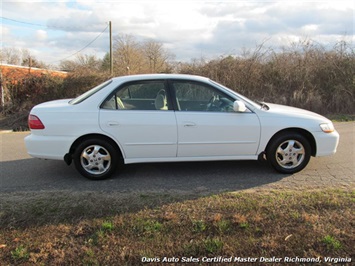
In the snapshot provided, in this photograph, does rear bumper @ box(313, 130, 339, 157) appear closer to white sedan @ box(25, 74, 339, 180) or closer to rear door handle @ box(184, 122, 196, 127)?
white sedan @ box(25, 74, 339, 180)

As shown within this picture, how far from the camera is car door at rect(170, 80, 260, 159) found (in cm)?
502

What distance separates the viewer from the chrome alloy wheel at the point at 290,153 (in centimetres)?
519

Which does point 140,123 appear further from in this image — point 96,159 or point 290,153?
point 290,153

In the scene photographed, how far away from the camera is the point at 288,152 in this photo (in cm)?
520

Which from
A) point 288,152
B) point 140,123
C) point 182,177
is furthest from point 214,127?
point 288,152

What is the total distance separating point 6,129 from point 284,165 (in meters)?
10.7

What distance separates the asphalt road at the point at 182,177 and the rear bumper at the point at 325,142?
13.7 inches

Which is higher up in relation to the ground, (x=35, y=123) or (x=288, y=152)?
(x=35, y=123)

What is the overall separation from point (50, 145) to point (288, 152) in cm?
366

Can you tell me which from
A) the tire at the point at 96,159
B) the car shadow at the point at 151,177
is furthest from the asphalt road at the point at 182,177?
the tire at the point at 96,159

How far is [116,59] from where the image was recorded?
36.3 metres

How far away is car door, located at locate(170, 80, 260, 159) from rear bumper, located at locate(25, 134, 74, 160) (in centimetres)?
172

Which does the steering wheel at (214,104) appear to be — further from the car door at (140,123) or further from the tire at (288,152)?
the tire at (288,152)

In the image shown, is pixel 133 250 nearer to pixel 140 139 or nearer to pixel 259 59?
pixel 140 139
